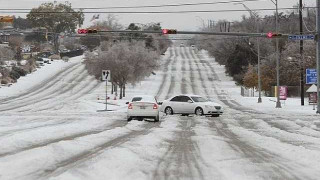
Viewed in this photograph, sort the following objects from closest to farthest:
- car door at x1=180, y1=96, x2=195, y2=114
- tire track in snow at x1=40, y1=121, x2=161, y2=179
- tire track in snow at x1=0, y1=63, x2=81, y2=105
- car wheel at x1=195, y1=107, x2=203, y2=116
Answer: tire track in snow at x1=40, y1=121, x2=161, y2=179, car wheel at x1=195, y1=107, x2=203, y2=116, car door at x1=180, y1=96, x2=195, y2=114, tire track in snow at x1=0, y1=63, x2=81, y2=105

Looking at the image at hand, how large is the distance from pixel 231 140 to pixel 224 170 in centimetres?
731

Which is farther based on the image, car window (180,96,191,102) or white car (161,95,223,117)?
car window (180,96,191,102)

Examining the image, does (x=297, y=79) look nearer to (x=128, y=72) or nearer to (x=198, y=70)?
(x=128, y=72)

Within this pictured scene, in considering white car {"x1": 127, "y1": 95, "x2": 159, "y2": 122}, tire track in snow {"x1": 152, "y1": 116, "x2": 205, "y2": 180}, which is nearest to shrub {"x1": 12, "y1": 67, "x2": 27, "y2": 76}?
white car {"x1": 127, "y1": 95, "x2": 159, "y2": 122}

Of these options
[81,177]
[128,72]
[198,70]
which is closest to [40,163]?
[81,177]

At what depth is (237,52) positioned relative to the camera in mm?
95500

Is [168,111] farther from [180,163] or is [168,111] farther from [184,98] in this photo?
[180,163]

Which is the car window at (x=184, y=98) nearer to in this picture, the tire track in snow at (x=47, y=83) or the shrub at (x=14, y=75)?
the tire track in snow at (x=47, y=83)

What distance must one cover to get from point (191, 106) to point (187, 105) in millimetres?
295

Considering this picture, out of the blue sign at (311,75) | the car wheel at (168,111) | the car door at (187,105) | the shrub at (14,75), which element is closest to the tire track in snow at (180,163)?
the car door at (187,105)

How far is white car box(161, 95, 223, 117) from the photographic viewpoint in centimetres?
Result: 3562

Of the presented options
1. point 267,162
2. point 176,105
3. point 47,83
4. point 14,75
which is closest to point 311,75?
point 176,105

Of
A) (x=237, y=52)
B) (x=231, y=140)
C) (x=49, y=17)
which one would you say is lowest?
(x=231, y=140)

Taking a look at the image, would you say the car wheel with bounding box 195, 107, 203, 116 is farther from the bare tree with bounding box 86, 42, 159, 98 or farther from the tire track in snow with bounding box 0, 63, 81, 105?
the tire track in snow with bounding box 0, 63, 81, 105
